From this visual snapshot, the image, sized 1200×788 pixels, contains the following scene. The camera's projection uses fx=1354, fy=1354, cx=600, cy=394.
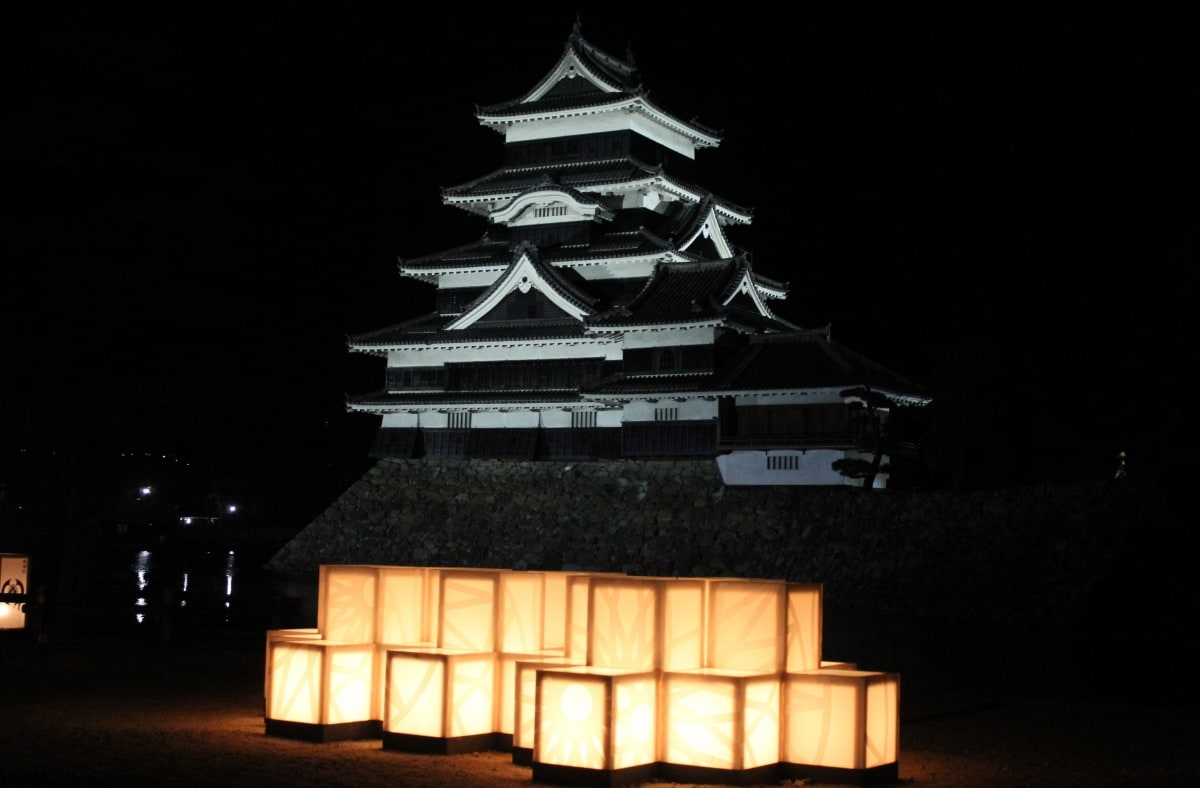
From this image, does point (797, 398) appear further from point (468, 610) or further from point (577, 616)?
point (577, 616)

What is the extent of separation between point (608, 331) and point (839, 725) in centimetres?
2781

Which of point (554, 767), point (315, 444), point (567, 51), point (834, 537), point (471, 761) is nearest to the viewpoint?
point (554, 767)

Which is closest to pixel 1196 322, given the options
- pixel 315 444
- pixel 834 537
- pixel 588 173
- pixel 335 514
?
pixel 834 537

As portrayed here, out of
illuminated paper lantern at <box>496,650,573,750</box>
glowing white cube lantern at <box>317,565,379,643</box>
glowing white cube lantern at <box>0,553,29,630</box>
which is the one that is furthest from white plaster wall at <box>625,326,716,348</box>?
illuminated paper lantern at <box>496,650,573,750</box>

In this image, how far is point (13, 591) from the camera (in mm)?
18391

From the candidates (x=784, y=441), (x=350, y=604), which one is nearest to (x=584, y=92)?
(x=784, y=441)

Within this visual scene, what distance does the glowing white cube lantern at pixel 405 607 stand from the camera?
1137 cm

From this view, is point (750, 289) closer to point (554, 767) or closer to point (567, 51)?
point (567, 51)

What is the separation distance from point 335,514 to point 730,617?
103ft

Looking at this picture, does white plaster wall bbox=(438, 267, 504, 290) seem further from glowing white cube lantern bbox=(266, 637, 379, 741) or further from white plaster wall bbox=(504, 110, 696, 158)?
glowing white cube lantern bbox=(266, 637, 379, 741)

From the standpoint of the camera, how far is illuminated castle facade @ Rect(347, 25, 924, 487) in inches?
1378

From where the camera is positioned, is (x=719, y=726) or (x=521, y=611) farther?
(x=521, y=611)

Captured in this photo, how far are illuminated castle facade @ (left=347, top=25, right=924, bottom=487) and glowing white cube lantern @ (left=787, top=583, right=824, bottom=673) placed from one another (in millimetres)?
23267

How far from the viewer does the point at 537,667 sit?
1008 cm
